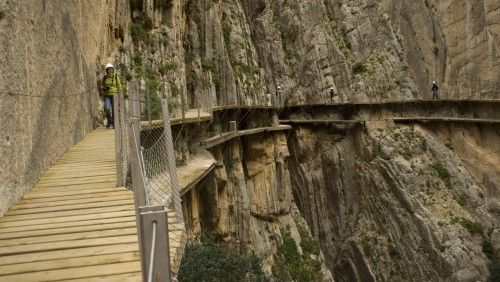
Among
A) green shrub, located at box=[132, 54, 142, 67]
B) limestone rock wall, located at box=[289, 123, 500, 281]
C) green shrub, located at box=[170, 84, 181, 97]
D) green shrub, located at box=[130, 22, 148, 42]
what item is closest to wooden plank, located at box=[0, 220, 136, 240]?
green shrub, located at box=[132, 54, 142, 67]

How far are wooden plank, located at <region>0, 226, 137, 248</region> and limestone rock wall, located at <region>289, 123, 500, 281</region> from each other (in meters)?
23.4

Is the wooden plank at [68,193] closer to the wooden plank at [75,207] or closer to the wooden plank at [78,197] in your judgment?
the wooden plank at [78,197]

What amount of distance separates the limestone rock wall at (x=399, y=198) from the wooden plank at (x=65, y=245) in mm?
23500

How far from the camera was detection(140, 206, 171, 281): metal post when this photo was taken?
182cm

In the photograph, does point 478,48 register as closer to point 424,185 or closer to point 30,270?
point 424,185

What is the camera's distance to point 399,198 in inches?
1042

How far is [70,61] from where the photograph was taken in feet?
34.7

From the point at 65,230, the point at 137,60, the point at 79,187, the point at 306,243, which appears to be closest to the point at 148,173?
the point at 79,187

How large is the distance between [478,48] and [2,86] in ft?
119

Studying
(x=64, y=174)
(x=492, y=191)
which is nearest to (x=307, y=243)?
(x=492, y=191)

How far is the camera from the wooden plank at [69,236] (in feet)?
13.7

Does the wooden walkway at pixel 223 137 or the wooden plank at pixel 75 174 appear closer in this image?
the wooden plank at pixel 75 174

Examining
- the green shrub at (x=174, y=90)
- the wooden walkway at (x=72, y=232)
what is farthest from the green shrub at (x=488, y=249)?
the wooden walkway at (x=72, y=232)

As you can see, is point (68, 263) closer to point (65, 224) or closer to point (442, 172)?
point (65, 224)
